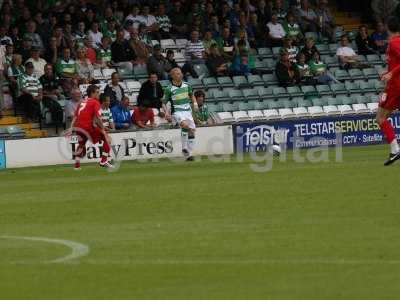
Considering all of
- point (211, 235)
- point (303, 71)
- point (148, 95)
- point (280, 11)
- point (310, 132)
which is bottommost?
point (310, 132)

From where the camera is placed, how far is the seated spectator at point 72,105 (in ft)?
95.0

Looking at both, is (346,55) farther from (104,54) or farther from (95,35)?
(95,35)

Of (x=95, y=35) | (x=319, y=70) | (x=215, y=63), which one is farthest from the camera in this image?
(x=319, y=70)

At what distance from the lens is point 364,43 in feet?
121

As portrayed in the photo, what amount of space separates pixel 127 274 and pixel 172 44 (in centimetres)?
2363

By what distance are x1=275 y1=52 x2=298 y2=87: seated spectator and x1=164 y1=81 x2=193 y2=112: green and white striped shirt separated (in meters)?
7.09

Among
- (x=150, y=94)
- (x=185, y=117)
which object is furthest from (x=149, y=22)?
(x=185, y=117)

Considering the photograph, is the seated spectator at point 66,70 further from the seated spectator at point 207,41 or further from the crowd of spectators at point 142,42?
the seated spectator at point 207,41

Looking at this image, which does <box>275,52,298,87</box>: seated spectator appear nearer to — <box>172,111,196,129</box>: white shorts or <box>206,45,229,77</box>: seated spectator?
<box>206,45,229,77</box>: seated spectator

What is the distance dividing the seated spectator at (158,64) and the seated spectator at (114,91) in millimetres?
1974

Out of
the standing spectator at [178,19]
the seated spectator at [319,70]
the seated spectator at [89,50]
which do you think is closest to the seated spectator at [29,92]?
the seated spectator at [89,50]

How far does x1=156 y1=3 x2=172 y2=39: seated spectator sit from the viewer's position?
3394cm

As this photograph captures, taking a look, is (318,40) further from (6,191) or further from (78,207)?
(78,207)

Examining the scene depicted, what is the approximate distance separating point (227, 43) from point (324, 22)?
440cm
